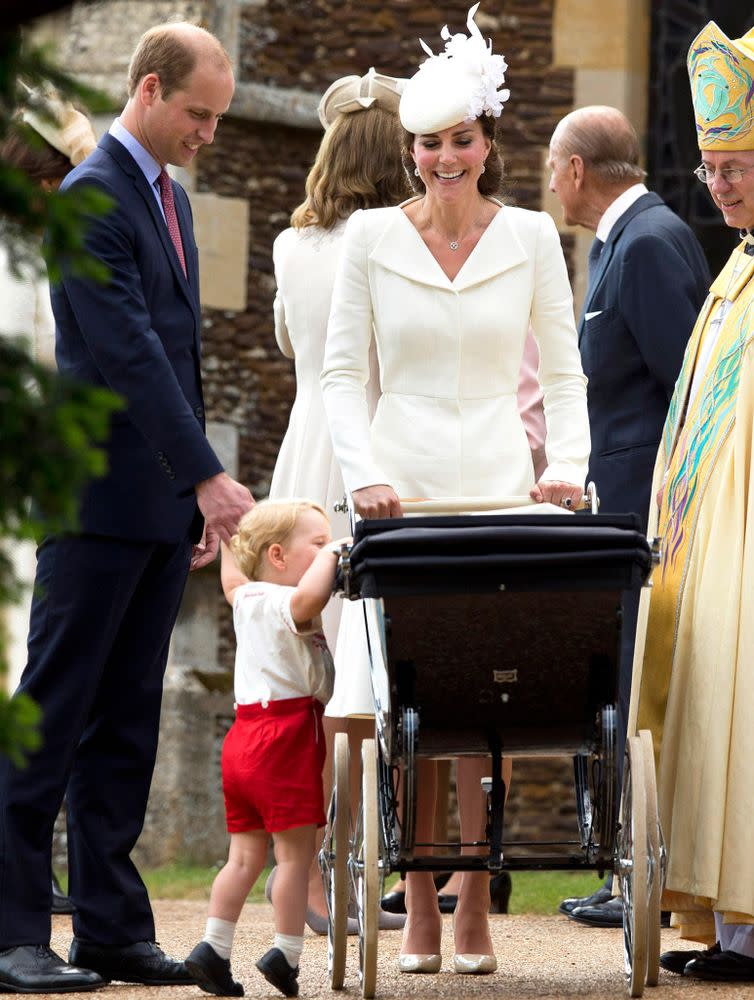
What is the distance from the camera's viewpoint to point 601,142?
600 cm

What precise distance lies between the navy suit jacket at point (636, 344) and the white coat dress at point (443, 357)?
1.08m

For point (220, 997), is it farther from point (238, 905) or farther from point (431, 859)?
point (431, 859)

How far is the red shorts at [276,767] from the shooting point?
4180mm

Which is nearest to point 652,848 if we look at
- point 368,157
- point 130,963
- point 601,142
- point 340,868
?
point 340,868

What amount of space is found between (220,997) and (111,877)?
1.55ft

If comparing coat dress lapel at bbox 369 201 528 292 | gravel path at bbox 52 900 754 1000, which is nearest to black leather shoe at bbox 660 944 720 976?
gravel path at bbox 52 900 754 1000

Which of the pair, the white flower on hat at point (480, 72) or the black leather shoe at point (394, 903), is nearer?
the white flower on hat at point (480, 72)

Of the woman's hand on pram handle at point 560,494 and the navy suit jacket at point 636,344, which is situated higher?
the navy suit jacket at point 636,344

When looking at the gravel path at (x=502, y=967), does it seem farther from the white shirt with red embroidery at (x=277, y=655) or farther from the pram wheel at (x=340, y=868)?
the white shirt with red embroidery at (x=277, y=655)

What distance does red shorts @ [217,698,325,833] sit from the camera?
4.18 metres

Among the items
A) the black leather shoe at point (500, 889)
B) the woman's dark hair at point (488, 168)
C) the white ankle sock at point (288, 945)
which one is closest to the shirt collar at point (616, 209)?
the woman's dark hair at point (488, 168)

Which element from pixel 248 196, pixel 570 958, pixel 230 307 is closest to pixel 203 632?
pixel 230 307

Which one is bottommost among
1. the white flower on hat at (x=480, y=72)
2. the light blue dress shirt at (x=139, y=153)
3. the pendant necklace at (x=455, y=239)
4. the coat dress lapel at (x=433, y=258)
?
the coat dress lapel at (x=433, y=258)

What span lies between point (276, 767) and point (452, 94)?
1610 millimetres
